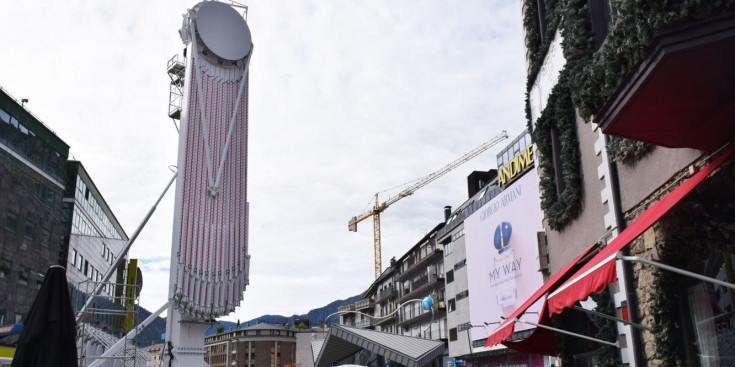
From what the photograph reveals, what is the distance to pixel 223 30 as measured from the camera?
2998 cm

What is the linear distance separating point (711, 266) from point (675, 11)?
4221 mm

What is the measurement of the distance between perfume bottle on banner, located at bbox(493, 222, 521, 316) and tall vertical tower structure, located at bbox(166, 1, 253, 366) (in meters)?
23.9

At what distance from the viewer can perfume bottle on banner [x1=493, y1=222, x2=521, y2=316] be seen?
46997 mm

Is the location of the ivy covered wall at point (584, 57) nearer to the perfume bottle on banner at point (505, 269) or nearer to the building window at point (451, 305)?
the perfume bottle on banner at point (505, 269)

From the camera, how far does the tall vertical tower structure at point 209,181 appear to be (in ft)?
86.8

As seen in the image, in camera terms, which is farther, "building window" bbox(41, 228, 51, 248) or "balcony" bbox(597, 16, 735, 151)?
"building window" bbox(41, 228, 51, 248)

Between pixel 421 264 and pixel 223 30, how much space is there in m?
56.4

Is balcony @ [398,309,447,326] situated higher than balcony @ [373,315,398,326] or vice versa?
balcony @ [373,315,398,326]

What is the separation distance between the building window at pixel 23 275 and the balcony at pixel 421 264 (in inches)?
1706

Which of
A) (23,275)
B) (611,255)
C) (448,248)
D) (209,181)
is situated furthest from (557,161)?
(448,248)

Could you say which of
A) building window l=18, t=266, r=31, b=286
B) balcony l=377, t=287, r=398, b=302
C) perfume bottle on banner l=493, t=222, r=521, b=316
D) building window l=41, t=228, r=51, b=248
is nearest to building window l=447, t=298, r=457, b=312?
perfume bottle on banner l=493, t=222, r=521, b=316

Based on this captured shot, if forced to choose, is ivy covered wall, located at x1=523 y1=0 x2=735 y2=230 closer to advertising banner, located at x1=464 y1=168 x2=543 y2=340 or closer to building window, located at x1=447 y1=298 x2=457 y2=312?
advertising banner, located at x1=464 y1=168 x2=543 y2=340

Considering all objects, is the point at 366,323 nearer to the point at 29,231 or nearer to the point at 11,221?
the point at 29,231

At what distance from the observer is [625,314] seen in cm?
1130
